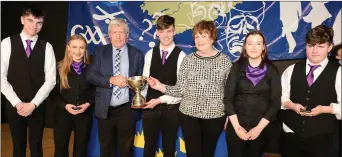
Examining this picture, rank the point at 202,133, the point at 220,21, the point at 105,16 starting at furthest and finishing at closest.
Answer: the point at 105,16 < the point at 220,21 < the point at 202,133

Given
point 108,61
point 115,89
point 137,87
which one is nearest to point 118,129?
point 115,89

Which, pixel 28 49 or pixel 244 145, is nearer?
pixel 244 145

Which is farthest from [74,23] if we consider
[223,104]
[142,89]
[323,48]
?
[323,48]

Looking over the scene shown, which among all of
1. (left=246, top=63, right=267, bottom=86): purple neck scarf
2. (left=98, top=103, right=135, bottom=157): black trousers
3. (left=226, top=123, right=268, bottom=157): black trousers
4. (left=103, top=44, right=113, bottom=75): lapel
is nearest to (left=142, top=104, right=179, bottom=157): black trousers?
(left=98, top=103, right=135, bottom=157): black trousers

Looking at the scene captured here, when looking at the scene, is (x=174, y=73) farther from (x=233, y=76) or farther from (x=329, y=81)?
(x=329, y=81)

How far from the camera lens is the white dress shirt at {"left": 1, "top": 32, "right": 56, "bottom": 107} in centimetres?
266

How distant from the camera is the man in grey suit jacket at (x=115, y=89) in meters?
2.68

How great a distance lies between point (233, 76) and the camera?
7.53 ft

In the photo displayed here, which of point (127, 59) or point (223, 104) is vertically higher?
point (127, 59)

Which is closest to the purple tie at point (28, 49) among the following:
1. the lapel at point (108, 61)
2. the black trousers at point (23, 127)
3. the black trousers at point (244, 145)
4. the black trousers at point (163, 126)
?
the black trousers at point (23, 127)

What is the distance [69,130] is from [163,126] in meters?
0.78

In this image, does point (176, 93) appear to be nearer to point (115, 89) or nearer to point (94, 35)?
point (115, 89)

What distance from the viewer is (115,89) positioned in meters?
2.73

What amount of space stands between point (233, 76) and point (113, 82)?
0.94 m
